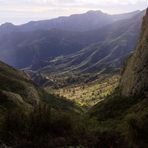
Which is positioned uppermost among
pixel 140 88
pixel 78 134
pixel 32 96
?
pixel 78 134

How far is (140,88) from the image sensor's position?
90.9 meters

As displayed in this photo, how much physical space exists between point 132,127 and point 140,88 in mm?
53162

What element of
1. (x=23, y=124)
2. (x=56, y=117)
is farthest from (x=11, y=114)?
(x=56, y=117)

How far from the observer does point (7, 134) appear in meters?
35.3

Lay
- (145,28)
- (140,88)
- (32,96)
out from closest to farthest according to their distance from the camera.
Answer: (140,88), (145,28), (32,96)

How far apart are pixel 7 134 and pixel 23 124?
2926mm

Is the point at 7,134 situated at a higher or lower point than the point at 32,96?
higher

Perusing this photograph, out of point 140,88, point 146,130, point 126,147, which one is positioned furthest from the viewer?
point 140,88

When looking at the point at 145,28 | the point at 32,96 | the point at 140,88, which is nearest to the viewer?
the point at 140,88

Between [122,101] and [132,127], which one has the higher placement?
[132,127]

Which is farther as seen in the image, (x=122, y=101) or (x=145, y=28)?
(x=145, y=28)

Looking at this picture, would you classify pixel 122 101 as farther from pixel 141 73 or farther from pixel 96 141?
pixel 96 141

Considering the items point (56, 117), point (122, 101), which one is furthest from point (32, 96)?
point (56, 117)

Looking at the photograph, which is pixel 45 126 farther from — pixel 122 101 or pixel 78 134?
pixel 122 101
